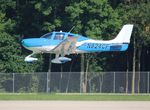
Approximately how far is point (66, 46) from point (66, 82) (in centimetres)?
623

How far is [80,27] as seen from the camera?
191 ft

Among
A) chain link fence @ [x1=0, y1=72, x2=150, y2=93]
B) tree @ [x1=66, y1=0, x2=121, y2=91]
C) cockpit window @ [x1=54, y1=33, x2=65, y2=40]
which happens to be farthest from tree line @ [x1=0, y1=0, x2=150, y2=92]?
cockpit window @ [x1=54, y1=33, x2=65, y2=40]

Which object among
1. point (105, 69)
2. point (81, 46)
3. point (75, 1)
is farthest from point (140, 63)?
point (81, 46)

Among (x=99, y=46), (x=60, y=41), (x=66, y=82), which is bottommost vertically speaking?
(x=66, y=82)

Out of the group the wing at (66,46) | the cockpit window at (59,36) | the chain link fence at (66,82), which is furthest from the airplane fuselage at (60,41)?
the chain link fence at (66,82)

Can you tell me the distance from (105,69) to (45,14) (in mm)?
8516

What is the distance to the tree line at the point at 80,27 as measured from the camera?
5775cm

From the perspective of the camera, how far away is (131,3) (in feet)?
194

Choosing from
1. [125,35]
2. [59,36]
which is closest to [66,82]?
[59,36]

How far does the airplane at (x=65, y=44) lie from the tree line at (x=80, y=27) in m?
5.57

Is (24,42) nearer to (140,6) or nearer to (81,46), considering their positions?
(81,46)

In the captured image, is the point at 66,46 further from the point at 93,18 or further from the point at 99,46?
the point at 93,18

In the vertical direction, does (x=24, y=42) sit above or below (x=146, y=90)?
above

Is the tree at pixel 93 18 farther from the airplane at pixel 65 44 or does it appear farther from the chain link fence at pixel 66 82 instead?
the airplane at pixel 65 44
